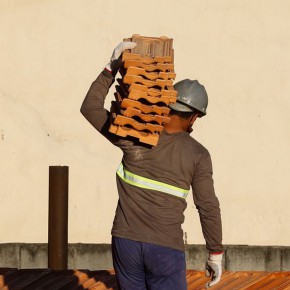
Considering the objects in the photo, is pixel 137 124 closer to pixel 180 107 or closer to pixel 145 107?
pixel 145 107

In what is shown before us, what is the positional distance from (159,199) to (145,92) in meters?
0.61

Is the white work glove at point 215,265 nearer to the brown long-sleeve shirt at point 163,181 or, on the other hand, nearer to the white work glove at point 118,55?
the brown long-sleeve shirt at point 163,181

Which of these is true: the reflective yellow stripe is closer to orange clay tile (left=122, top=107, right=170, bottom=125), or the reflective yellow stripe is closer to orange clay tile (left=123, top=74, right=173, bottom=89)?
orange clay tile (left=122, top=107, right=170, bottom=125)

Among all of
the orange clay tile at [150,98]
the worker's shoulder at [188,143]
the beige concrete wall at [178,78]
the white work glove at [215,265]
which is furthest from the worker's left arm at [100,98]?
the beige concrete wall at [178,78]

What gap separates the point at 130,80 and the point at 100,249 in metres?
6.41

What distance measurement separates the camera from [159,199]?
7.52m

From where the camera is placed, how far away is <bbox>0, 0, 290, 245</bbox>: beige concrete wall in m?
15.3

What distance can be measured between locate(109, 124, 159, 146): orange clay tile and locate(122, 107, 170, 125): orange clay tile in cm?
8

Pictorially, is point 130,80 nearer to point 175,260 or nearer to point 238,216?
point 175,260

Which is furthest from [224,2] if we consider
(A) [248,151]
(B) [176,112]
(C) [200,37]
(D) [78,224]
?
(B) [176,112]

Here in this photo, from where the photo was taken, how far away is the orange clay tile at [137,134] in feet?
24.4

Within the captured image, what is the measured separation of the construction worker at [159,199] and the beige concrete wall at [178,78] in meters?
7.63

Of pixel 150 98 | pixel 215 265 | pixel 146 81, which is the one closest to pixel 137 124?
pixel 150 98

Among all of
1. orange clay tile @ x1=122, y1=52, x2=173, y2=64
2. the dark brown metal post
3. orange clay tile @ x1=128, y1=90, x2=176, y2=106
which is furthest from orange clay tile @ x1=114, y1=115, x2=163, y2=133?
the dark brown metal post
